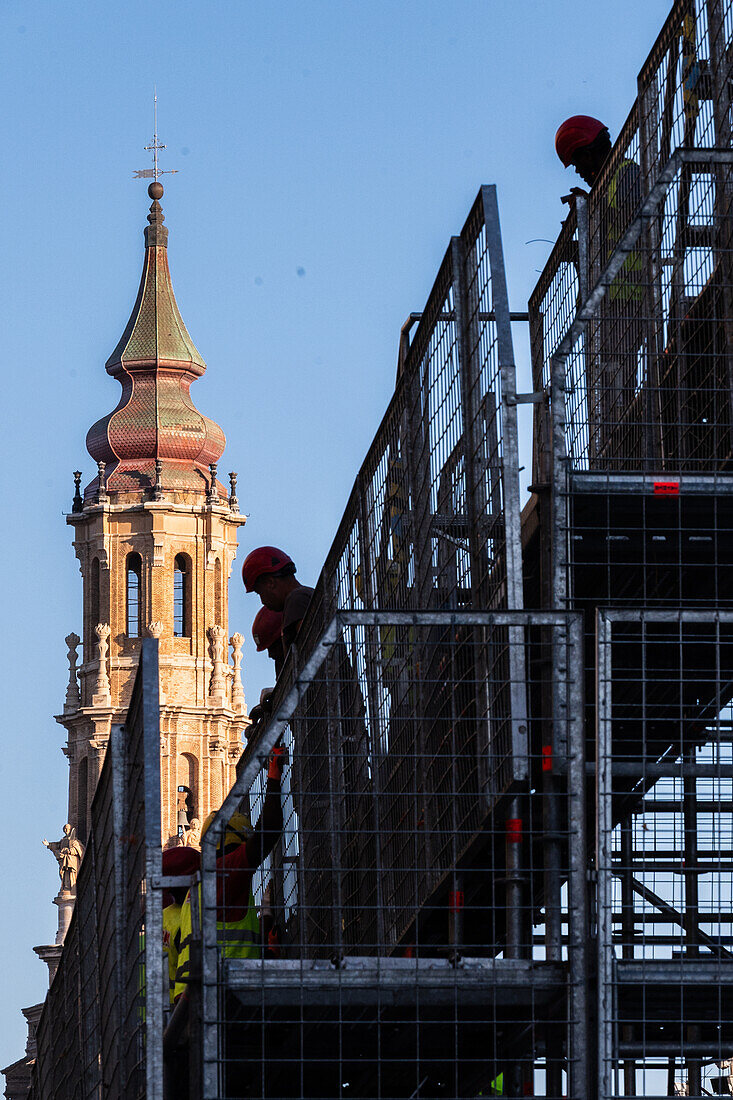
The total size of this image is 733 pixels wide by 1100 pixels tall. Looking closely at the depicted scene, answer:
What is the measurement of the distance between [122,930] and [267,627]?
9.83 feet

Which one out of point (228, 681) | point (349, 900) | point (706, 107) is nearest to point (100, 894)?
point (349, 900)

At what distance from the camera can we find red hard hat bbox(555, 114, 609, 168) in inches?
518

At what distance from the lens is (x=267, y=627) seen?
14.2 meters

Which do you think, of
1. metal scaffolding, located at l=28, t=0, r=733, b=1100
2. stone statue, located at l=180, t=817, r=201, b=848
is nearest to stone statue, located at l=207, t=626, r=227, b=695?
stone statue, located at l=180, t=817, r=201, b=848

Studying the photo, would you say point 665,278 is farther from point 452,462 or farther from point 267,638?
point 267,638

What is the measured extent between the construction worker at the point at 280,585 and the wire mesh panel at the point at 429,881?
57.2 inches

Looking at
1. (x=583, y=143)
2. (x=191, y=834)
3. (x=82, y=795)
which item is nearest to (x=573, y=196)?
(x=583, y=143)

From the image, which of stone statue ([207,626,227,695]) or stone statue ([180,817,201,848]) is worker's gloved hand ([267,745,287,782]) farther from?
stone statue ([207,626,227,695])

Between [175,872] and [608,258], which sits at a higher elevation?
[608,258]

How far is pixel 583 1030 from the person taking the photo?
31.2ft

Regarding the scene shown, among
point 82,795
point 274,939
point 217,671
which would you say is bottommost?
point 274,939

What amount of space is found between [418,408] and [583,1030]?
10.5 feet

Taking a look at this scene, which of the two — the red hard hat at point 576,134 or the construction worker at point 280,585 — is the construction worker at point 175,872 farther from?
the red hard hat at point 576,134

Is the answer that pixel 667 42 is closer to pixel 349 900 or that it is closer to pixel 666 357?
pixel 666 357
